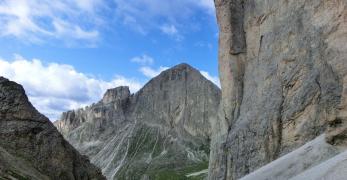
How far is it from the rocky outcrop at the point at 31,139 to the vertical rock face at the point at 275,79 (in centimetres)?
1953

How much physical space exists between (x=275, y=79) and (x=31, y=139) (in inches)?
1027

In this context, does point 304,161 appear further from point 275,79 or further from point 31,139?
point 275,79

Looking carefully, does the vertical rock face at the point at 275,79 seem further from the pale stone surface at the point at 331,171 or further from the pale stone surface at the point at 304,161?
the pale stone surface at the point at 331,171

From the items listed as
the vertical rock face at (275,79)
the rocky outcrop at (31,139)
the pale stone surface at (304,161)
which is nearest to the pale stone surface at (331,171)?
the pale stone surface at (304,161)

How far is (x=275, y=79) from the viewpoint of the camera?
53.2m

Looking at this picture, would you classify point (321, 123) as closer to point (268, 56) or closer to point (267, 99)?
point (267, 99)

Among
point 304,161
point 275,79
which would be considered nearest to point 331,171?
point 304,161

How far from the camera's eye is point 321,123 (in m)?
41.9

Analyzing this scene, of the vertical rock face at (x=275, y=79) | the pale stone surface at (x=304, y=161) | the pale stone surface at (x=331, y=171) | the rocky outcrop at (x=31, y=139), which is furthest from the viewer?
the rocky outcrop at (x=31, y=139)

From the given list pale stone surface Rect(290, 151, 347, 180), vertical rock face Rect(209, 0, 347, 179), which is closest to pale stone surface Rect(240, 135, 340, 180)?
vertical rock face Rect(209, 0, 347, 179)

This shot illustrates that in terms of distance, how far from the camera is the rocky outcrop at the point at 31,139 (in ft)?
130

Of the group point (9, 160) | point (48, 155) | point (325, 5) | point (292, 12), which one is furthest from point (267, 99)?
point (9, 160)

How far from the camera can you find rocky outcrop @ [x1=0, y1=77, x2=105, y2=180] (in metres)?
39.7

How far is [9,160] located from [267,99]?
95.0 feet
